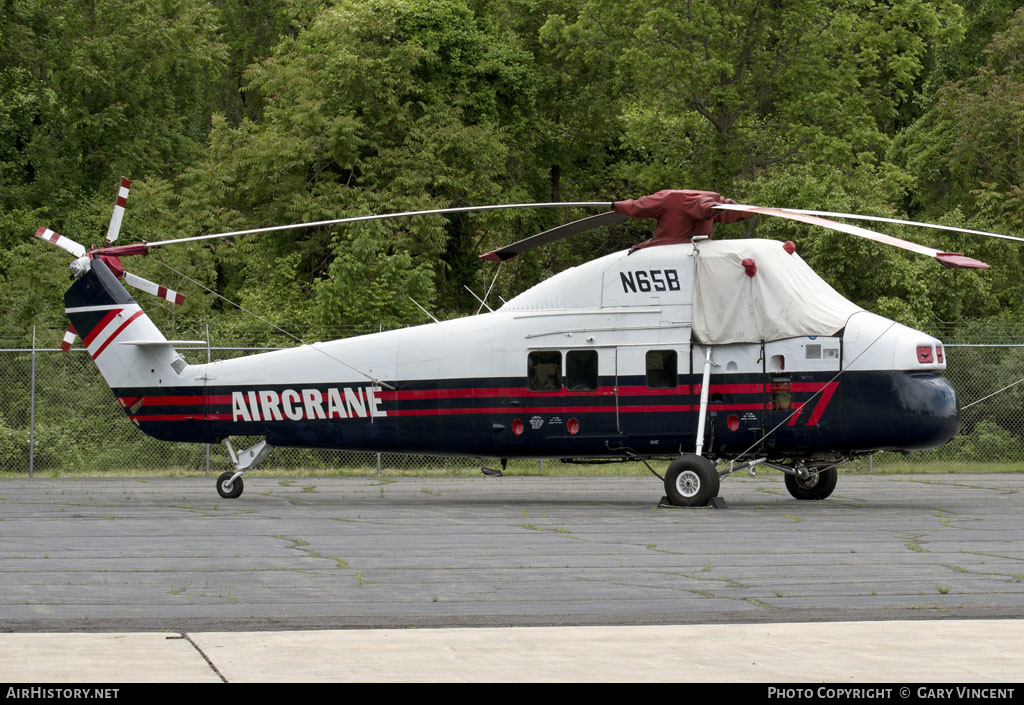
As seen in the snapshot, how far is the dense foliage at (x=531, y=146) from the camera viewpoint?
3331 centimetres

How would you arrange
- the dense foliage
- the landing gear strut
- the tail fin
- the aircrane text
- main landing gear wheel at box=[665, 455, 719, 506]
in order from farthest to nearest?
1. the dense foliage
2. the landing gear strut
3. the tail fin
4. the aircrane text
5. main landing gear wheel at box=[665, 455, 719, 506]

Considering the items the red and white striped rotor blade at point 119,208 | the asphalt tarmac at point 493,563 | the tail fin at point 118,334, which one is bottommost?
the asphalt tarmac at point 493,563

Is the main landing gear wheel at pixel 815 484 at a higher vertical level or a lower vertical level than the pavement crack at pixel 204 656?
higher

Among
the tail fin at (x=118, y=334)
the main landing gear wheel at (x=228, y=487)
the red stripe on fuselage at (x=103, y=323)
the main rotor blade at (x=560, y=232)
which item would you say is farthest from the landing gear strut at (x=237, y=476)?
the main rotor blade at (x=560, y=232)

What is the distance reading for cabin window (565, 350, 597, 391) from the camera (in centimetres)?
1903

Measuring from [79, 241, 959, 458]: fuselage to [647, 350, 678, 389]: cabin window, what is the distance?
0.07 feet

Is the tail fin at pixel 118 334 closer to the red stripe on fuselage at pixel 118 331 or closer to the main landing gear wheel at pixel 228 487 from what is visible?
the red stripe on fuselage at pixel 118 331

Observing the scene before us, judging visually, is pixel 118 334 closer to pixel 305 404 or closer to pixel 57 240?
pixel 57 240

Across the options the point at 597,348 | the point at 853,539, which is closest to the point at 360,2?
the point at 597,348

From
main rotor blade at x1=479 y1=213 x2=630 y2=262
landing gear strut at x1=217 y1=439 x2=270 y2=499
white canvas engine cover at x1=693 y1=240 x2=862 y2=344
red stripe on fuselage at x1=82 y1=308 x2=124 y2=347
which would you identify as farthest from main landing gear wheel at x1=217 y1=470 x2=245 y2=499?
white canvas engine cover at x1=693 y1=240 x2=862 y2=344

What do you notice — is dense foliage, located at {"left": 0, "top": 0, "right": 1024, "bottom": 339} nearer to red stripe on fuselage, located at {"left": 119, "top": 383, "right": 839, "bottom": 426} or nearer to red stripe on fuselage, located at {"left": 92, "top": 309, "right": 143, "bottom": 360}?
red stripe on fuselage, located at {"left": 92, "top": 309, "right": 143, "bottom": 360}

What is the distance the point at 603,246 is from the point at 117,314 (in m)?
24.9

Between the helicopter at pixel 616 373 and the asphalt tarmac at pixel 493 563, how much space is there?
3.05 ft

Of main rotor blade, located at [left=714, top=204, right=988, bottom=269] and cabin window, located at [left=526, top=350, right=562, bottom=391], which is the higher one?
main rotor blade, located at [left=714, top=204, right=988, bottom=269]
